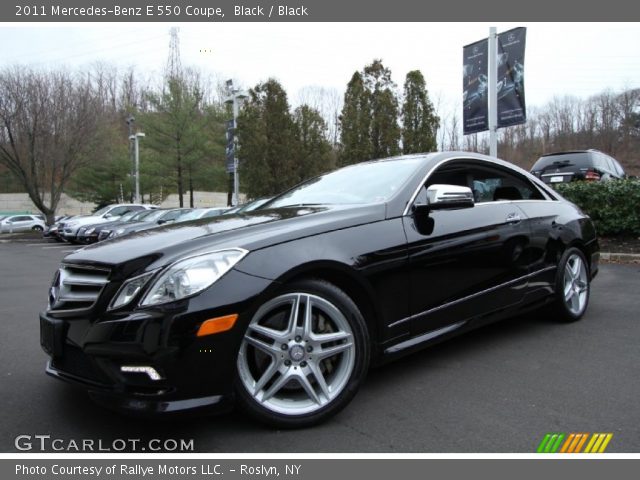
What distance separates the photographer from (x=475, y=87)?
455 inches

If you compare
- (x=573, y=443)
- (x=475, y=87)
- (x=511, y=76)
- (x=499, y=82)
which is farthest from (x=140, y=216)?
(x=573, y=443)

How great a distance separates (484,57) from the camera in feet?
37.1

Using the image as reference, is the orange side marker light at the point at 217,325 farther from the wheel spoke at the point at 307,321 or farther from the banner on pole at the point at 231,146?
the banner on pole at the point at 231,146

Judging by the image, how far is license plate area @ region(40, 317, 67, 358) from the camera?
8.18ft

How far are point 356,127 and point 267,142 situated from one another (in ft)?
11.5

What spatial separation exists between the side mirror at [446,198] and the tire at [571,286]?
166 cm

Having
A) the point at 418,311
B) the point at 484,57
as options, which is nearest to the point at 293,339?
the point at 418,311

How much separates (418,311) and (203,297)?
138 centimetres

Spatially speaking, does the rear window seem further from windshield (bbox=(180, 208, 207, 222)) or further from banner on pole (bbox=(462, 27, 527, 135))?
windshield (bbox=(180, 208, 207, 222))

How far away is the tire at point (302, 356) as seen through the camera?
2.46m

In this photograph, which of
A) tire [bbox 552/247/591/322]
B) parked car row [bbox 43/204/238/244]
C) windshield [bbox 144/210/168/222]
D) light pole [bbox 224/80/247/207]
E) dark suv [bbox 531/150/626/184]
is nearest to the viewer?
tire [bbox 552/247/591/322]

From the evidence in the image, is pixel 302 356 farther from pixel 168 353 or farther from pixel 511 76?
pixel 511 76

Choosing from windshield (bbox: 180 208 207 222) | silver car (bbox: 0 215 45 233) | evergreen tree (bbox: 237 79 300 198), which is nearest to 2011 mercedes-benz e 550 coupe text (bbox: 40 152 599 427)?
windshield (bbox: 180 208 207 222)

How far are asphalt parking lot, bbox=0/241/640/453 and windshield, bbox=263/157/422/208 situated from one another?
3.90ft
